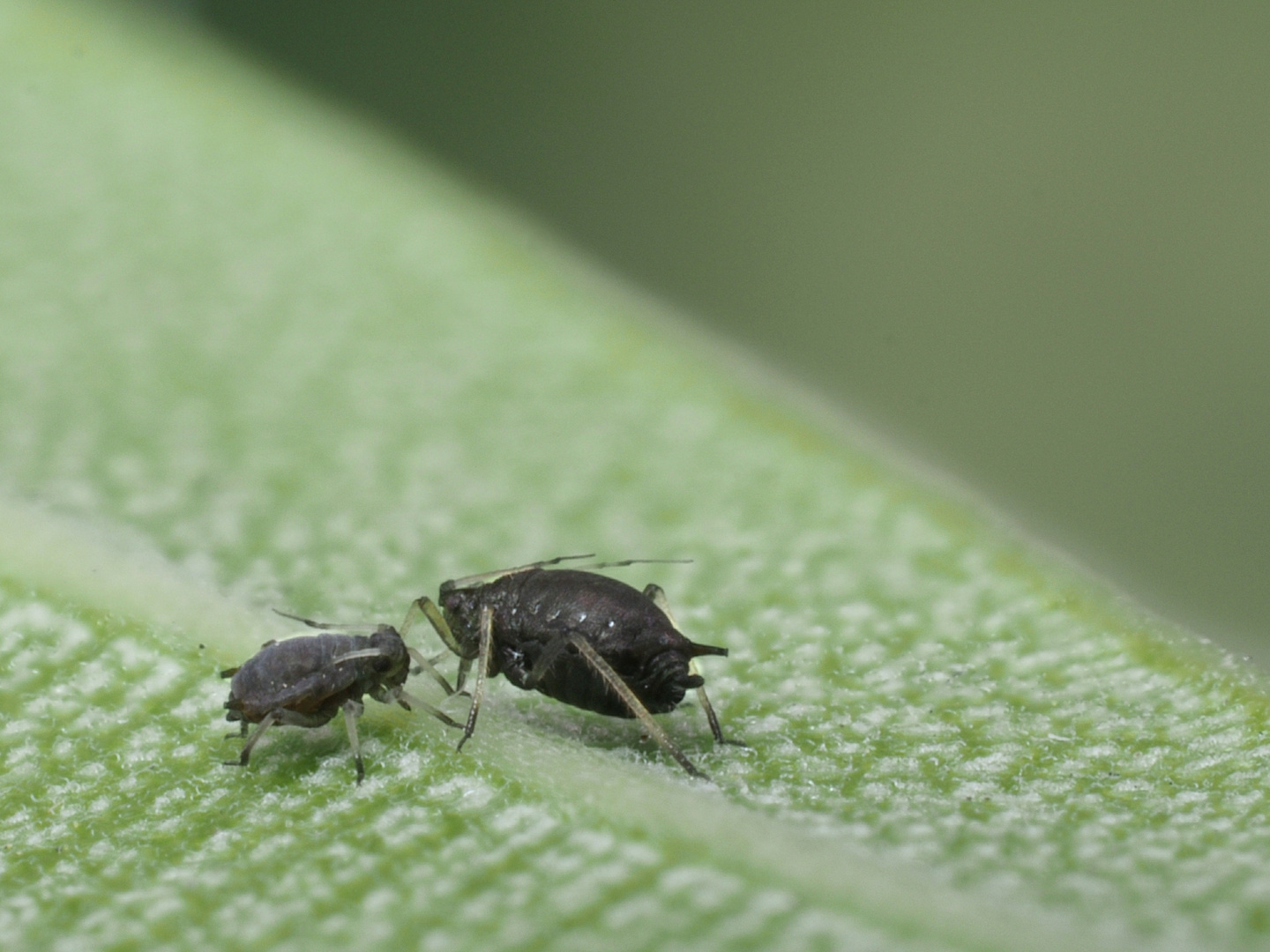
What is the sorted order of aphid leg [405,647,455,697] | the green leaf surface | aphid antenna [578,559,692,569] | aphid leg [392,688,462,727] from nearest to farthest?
1. the green leaf surface
2. aphid leg [392,688,462,727]
3. aphid leg [405,647,455,697]
4. aphid antenna [578,559,692,569]

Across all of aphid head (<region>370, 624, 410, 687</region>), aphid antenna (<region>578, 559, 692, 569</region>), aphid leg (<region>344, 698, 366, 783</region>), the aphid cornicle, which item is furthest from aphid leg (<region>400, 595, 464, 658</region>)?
aphid antenna (<region>578, 559, 692, 569</region>)

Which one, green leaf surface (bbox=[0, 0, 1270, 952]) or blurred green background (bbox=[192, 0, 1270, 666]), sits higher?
blurred green background (bbox=[192, 0, 1270, 666])

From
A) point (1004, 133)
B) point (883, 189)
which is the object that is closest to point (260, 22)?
point (883, 189)

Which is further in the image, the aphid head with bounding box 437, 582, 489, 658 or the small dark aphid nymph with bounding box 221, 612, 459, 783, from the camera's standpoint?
the aphid head with bounding box 437, 582, 489, 658

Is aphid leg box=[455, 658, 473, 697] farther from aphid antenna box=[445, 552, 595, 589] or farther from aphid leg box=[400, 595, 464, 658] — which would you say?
aphid antenna box=[445, 552, 595, 589]

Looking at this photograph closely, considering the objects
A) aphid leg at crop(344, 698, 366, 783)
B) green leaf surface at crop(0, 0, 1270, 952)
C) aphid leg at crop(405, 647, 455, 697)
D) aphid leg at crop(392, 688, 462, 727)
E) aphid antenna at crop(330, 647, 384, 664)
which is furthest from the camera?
aphid leg at crop(405, 647, 455, 697)

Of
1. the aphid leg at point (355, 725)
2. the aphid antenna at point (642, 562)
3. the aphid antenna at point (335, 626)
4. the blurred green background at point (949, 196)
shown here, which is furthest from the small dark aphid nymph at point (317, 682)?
the blurred green background at point (949, 196)

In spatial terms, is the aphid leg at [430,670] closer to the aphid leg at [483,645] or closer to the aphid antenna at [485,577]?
the aphid leg at [483,645]

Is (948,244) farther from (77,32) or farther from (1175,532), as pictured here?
(77,32)
